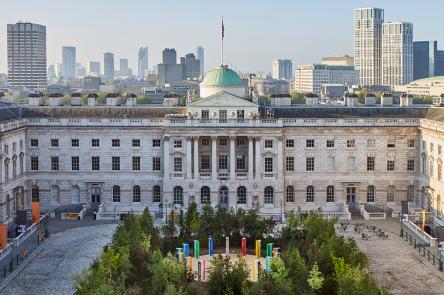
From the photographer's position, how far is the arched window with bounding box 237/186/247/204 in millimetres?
102812

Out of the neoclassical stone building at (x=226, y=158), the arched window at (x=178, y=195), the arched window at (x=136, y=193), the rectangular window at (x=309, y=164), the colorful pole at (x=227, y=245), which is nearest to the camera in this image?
the colorful pole at (x=227, y=245)

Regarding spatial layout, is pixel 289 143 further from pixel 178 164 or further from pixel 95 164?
pixel 95 164

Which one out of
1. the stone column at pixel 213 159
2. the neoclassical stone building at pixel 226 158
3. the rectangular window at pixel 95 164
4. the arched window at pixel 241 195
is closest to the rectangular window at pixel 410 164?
the neoclassical stone building at pixel 226 158

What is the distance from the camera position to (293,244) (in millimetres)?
72812

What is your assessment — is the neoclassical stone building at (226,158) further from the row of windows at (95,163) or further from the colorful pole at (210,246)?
the colorful pole at (210,246)

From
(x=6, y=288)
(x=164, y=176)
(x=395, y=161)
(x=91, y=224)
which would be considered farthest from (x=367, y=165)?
(x=6, y=288)

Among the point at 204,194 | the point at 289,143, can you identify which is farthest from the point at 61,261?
the point at 289,143

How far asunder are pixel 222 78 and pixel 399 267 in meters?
42.8

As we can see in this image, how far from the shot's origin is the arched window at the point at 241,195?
337 feet

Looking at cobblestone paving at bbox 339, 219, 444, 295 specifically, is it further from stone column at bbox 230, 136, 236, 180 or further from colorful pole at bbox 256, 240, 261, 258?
stone column at bbox 230, 136, 236, 180

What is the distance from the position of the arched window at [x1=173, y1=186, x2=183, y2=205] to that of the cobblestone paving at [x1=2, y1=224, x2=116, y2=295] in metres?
10.2

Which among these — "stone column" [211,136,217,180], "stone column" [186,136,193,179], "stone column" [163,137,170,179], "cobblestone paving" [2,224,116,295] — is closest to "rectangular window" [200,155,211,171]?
"stone column" [211,136,217,180]

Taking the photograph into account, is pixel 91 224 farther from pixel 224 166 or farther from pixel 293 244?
pixel 293 244

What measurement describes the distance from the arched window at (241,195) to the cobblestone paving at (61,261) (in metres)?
16.2
